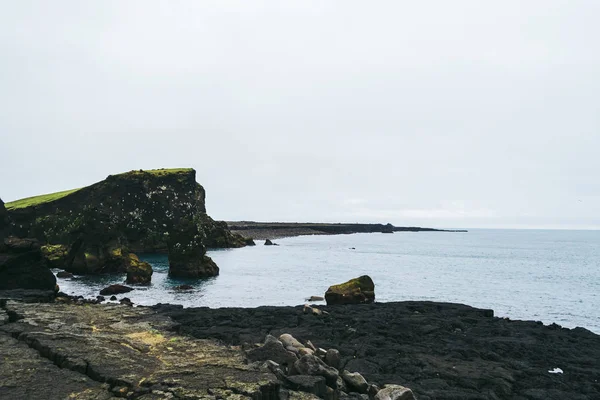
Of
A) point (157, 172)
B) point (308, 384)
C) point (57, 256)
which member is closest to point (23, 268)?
point (308, 384)

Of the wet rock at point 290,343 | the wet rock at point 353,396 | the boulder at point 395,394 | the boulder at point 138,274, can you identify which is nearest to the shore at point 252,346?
the wet rock at point 290,343

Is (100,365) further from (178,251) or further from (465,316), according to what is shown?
(178,251)

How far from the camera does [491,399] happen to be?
1434 centimetres

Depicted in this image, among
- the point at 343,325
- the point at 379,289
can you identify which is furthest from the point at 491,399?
the point at 379,289

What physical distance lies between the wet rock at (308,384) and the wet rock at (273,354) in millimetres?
2167

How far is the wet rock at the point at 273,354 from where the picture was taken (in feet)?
46.5

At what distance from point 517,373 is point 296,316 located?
42.8ft

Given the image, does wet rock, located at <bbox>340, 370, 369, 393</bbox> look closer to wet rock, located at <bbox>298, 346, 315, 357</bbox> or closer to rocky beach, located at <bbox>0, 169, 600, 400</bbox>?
rocky beach, located at <bbox>0, 169, 600, 400</bbox>

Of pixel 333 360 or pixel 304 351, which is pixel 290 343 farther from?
pixel 333 360

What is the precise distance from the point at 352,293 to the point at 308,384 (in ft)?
78.6

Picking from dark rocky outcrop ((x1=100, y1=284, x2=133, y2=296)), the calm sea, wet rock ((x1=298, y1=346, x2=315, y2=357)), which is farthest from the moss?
wet rock ((x1=298, y1=346, x2=315, y2=357))

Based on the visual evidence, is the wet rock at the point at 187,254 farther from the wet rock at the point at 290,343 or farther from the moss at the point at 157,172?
the moss at the point at 157,172

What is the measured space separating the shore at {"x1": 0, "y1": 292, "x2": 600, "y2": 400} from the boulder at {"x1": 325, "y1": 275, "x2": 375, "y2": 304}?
423 cm

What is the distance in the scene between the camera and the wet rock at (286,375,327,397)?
450 inches
